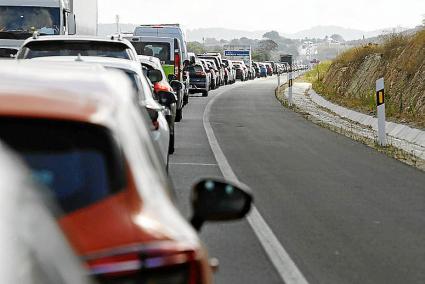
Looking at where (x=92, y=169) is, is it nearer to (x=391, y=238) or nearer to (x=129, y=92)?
(x=129, y=92)

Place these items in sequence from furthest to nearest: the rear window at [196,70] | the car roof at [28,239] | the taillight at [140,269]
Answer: the rear window at [196,70], the taillight at [140,269], the car roof at [28,239]

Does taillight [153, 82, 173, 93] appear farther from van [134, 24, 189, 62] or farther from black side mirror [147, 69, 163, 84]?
van [134, 24, 189, 62]

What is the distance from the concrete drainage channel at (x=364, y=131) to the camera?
20.7m

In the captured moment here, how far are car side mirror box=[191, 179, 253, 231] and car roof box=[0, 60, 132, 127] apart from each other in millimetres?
414

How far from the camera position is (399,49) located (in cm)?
4284

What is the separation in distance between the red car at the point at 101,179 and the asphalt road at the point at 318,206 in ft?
7.03

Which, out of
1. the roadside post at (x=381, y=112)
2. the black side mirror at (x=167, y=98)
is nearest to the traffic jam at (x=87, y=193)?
the black side mirror at (x=167, y=98)

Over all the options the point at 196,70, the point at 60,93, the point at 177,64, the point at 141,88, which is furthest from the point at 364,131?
A: the point at 196,70

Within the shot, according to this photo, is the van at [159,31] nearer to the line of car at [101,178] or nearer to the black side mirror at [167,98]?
the black side mirror at [167,98]

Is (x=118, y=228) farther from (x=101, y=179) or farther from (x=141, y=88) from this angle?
(x=141, y=88)

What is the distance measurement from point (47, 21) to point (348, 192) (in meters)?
17.8

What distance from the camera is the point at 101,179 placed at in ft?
11.5

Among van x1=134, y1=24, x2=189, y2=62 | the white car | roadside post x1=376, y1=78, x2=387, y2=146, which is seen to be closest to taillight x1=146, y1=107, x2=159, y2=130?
the white car

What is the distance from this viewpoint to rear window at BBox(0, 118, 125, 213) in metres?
3.38
